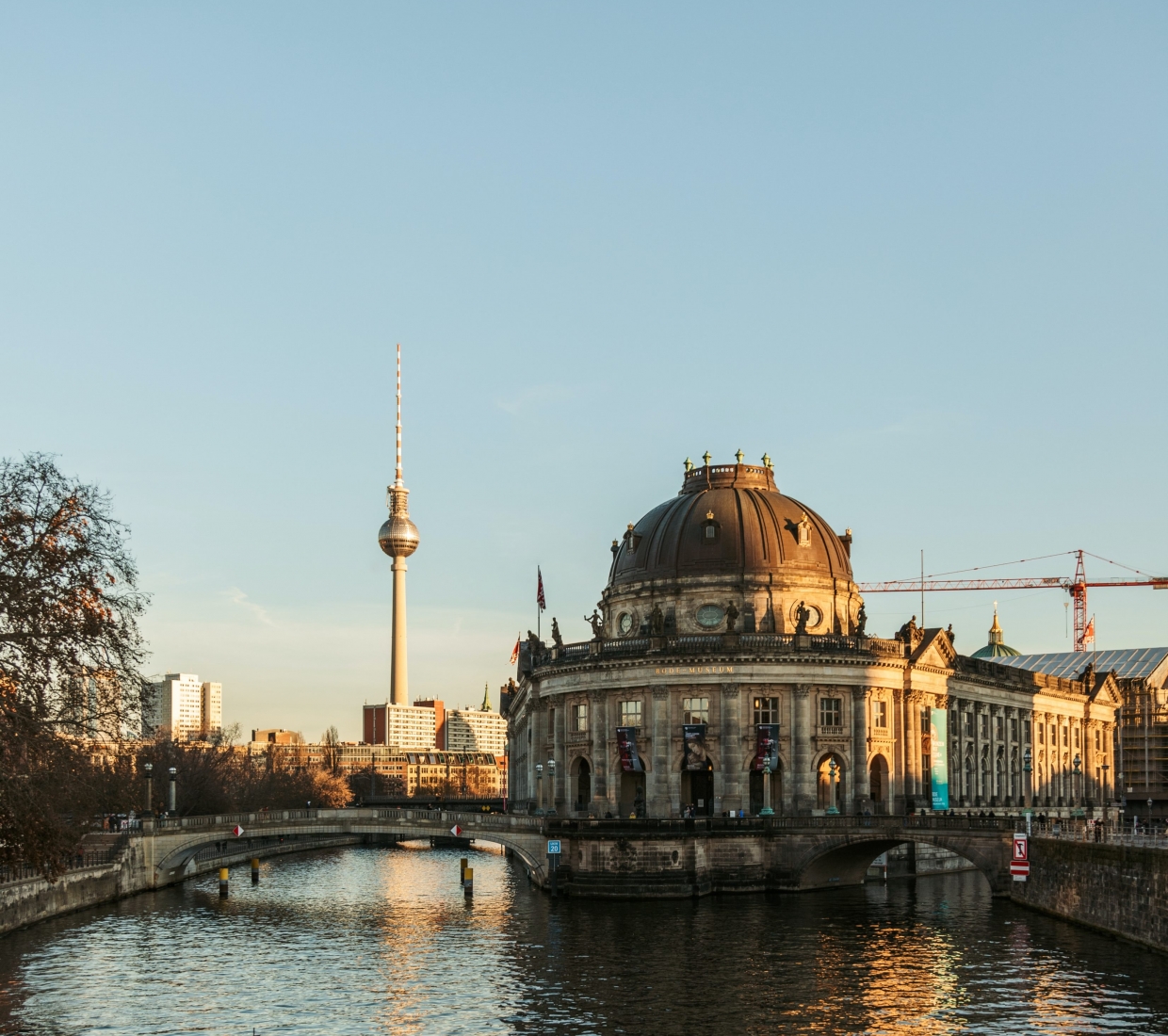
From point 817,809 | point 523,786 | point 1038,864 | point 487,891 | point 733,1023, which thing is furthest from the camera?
point 523,786

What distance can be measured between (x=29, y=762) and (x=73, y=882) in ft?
95.8

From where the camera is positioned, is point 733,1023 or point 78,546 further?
point 78,546

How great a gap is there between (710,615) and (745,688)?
11305 mm

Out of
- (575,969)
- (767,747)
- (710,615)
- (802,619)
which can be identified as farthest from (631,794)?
(575,969)

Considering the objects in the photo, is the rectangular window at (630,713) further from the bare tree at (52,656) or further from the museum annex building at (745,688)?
the bare tree at (52,656)

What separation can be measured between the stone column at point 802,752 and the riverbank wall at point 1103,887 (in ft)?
85.9

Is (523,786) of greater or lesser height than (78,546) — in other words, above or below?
below

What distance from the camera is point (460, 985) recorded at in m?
61.5

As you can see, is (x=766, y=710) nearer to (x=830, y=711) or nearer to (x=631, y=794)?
(x=830, y=711)

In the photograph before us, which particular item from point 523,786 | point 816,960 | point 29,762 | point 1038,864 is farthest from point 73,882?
point 523,786

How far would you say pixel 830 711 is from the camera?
112 m

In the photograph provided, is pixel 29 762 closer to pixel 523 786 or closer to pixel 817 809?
pixel 817 809

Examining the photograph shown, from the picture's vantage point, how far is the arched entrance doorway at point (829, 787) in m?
112

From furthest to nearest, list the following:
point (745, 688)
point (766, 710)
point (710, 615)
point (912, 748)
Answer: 1. point (710, 615)
2. point (912, 748)
3. point (766, 710)
4. point (745, 688)
